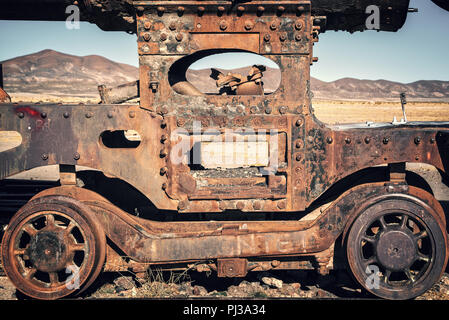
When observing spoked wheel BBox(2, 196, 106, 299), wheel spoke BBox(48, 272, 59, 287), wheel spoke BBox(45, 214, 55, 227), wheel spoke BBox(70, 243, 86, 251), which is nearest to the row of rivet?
spoked wheel BBox(2, 196, 106, 299)

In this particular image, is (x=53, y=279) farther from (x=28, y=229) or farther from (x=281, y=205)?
(x=281, y=205)

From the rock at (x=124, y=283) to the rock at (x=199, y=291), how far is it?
2.29 ft

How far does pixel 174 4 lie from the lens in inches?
132

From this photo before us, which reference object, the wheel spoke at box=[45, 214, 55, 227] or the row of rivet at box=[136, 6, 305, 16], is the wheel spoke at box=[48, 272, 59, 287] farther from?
the row of rivet at box=[136, 6, 305, 16]

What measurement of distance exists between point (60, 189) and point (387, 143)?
3.27 m

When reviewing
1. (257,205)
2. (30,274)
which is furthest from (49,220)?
(257,205)

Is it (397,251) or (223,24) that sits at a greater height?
(223,24)

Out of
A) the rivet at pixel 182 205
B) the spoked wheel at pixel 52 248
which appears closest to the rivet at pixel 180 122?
the rivet at pixel 182 205

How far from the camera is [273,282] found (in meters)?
4.18

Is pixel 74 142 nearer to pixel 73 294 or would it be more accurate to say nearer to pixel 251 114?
pixel 73 294

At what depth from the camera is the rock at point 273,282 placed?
414 cm

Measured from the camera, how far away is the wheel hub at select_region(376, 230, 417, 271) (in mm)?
3447

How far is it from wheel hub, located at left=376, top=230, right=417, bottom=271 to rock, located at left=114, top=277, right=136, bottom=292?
2645 millimetres

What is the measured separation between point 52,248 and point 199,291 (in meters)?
1.61
